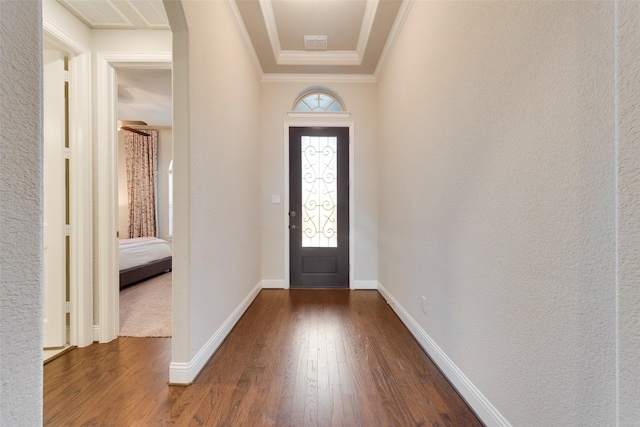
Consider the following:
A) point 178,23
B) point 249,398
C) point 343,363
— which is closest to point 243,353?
point 249,398

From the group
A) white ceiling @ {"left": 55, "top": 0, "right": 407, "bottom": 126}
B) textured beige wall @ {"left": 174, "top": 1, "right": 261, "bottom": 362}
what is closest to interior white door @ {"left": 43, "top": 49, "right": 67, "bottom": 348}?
white ceiling @ {"left": 55, "top": 0, "right": 407, "bottom": 126}

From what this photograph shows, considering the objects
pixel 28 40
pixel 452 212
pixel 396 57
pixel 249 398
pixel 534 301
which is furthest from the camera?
pixel 396 57

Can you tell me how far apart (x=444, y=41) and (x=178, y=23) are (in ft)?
5.24

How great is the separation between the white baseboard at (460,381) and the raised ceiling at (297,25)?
A: 9.08 feet

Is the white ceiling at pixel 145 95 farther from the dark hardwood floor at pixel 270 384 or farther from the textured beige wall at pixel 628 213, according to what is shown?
the textured beige wall at pixel 628 213

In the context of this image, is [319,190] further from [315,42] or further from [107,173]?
[107,173]

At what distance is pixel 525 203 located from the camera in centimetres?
102

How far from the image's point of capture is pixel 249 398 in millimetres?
1466

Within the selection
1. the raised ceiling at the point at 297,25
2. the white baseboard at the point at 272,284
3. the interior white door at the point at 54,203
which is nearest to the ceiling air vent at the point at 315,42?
the raised ceiling at the point at 297,25

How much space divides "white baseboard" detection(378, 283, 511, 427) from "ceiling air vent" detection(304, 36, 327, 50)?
3.00 metres

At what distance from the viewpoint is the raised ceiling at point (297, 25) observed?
204 cm

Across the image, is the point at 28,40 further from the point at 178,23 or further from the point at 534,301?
the point at 534,301

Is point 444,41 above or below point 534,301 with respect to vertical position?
above

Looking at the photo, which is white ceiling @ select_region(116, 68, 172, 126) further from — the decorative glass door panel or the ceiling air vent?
the decorative glass door panel
